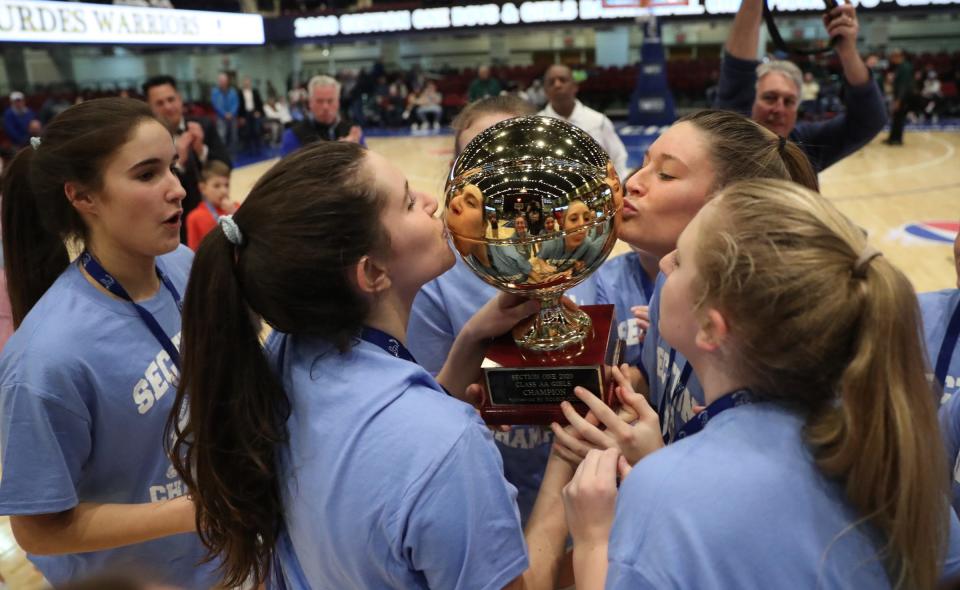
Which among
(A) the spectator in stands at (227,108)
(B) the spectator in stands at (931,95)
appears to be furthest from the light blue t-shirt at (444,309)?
(B) the spectator in stands at (931,95)

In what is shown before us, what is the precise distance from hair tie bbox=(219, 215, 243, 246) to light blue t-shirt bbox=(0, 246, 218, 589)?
64 centimetres

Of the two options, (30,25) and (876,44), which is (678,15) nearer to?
(876,44)

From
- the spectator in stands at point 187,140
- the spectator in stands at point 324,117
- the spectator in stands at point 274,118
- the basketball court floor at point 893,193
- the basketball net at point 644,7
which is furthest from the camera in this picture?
the spectator in stands at point 274,118

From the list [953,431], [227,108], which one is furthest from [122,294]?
[227,108]

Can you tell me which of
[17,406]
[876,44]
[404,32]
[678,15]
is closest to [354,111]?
[404,32]

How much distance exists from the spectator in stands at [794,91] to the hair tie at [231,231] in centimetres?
193

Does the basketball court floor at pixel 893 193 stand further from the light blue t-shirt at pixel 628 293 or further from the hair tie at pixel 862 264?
the hair tie at pixel 862 264

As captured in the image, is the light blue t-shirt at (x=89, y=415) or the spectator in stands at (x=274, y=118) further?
the spectator in stands at (x=274, y=118)

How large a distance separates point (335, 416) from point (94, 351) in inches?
31.7

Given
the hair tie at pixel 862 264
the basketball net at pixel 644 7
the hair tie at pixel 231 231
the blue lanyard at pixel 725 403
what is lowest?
the blue lanyard at pixel 725 403

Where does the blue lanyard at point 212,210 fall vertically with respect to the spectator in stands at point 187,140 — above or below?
below

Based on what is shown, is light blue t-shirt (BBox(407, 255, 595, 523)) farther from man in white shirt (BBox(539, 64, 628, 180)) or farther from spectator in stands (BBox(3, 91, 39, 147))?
spectator in stands (BBox(3, 91, 39, 147))

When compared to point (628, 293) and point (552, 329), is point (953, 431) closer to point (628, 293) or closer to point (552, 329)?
point (552, 329)

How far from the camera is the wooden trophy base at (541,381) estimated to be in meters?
1.32
